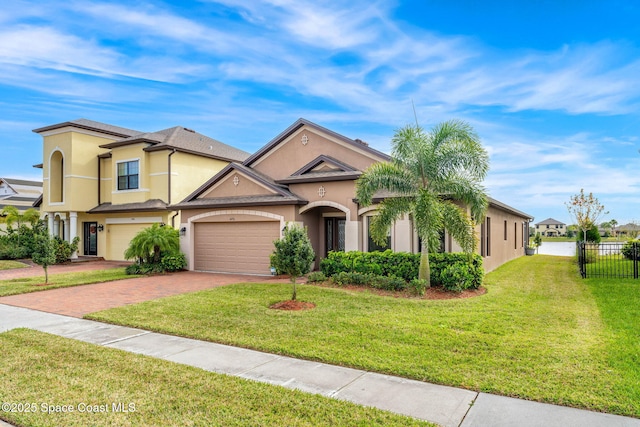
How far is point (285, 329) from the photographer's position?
7172 mm

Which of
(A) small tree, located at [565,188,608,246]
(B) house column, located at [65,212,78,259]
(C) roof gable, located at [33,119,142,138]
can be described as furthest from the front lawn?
(A) small tree, located at [565,188,608,246]

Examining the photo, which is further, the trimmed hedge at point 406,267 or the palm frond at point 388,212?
the palm frond at point 388,212

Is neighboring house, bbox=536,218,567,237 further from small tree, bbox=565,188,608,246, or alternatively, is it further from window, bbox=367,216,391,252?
window, bbox=367,216,391,252

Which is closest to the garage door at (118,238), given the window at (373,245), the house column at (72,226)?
the house column at (72,226)

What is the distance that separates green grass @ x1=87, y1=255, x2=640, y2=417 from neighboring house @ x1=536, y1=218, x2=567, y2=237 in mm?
101047

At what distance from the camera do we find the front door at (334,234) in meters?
16.0

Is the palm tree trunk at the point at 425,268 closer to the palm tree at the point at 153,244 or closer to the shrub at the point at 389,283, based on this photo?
the shrub at the point at 389,283

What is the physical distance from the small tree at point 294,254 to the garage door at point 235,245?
229 inches

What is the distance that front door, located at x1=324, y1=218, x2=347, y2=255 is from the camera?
16.0 meters

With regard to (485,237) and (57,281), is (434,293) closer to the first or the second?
(485,237)

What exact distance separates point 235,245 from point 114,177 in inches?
390

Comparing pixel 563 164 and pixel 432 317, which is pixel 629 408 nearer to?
pixel 432 317

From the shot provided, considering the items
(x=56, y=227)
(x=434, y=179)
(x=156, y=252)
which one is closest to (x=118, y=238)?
(x=56, y=227)

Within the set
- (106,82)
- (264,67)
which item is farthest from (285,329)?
(106,82)
